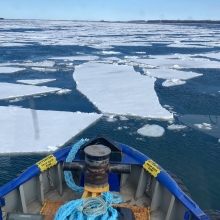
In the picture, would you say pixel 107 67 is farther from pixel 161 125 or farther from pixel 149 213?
pixel 149 213

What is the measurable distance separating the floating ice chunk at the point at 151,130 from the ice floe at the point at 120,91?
0.56m

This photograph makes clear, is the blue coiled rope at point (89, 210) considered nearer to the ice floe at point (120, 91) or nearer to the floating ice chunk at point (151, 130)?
the floating ice chunk at point (151, 130)

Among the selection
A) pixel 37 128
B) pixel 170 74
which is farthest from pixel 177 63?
pixel 37 128

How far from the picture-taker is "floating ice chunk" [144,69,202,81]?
1085 centimetres

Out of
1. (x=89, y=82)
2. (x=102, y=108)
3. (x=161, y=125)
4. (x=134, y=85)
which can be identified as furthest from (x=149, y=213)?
(x=89, y=82)

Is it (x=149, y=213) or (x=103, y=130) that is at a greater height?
(x=149, y=213)

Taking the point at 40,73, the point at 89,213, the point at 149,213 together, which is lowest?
the point at 40,73

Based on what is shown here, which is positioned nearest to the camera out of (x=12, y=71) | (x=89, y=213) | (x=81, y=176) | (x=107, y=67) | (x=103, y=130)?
(x=89, y=213)

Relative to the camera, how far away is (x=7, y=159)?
456cm

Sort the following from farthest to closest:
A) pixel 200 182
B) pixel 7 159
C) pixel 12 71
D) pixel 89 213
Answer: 1. pixel 12 71
2. pixel 7 159
3. pixel 200 182
4. pixel 89 213

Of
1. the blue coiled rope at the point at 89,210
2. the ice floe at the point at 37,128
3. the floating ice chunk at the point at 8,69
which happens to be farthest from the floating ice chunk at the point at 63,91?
the blue coiled rope at the point at 89,210

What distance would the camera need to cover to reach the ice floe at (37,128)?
4.92 metres

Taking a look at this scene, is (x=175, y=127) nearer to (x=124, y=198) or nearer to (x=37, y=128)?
(x=37, y=128)

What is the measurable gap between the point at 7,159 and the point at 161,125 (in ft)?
Result: 11.0
